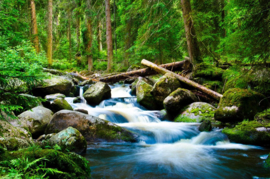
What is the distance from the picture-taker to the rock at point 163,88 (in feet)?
32.4

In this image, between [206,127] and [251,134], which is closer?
[251,134]

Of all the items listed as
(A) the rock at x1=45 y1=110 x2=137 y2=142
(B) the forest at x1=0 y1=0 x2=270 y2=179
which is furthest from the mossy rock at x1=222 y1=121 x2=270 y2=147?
(A) the rock at x1=45 y1=110 x2=137 y2=142

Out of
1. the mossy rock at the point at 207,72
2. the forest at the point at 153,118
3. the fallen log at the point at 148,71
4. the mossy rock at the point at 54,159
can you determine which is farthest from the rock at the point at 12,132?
the fallen log at the point at 148,71

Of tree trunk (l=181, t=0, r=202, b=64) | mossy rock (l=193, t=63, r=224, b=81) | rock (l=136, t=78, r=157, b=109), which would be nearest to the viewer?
tree trunk (l=181, t=0, r=202, b=64)

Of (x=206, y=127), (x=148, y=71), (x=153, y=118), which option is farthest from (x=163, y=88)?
(x=206, y=127)

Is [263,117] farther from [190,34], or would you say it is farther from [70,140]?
[70,140]

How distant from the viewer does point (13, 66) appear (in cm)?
202

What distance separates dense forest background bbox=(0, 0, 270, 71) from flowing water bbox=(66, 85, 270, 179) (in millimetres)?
2542

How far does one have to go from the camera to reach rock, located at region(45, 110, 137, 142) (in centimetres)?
612

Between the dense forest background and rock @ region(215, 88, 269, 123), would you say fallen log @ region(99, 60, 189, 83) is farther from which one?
rock @ region(215, 88, 269, 123)

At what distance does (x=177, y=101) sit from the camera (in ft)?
28.7

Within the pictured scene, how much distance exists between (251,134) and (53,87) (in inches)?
382

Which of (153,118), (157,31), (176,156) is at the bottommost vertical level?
(176,156)

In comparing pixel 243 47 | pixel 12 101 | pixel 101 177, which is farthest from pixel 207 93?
pixel 12 101
